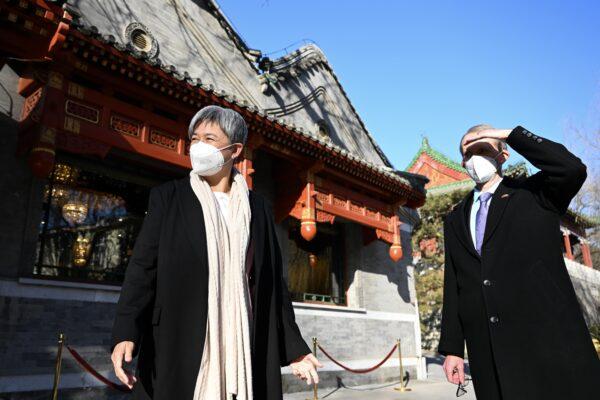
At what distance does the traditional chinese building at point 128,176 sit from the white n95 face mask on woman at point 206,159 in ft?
10.6

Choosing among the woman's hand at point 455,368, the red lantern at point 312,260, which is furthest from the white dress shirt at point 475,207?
the red lantern at point 312,260

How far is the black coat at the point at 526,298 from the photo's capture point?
6.25ft

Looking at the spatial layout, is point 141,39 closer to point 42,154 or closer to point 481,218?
point 42,154

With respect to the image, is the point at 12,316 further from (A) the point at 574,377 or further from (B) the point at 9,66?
(A) the point at 574,377

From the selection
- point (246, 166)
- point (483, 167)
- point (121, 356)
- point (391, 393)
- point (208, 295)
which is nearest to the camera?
point (121, 356)

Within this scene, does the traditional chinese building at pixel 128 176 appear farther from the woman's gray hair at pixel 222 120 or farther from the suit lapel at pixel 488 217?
the suit lapel at pixel 488 217

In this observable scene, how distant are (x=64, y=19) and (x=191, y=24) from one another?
16.1ft

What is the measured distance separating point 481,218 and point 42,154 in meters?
4.58

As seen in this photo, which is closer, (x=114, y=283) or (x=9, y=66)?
(x=9, y=66)

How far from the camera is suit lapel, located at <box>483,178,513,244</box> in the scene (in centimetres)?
224

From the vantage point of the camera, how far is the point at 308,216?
26.4ft

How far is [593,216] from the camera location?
21.0m

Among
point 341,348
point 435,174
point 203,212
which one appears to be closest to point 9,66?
point 203,212

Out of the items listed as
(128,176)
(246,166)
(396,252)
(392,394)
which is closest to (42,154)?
(128,176)
